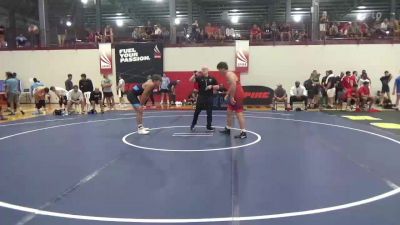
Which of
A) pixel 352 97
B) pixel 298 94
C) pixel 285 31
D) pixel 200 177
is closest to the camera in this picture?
pixel 200 177

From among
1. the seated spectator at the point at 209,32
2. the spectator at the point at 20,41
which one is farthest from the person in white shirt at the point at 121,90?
the spectator at the point at 20,41

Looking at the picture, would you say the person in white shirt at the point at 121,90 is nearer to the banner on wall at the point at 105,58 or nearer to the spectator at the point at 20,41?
the banner on wall at the point at 105,58

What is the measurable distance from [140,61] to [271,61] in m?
6.24

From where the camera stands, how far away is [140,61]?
1897cm

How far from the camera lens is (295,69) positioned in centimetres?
1844

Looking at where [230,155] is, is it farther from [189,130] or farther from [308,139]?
[189,130]

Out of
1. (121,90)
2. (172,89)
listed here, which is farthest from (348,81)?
(121,90)

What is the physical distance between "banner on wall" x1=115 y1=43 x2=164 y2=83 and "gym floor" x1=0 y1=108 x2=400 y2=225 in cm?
941

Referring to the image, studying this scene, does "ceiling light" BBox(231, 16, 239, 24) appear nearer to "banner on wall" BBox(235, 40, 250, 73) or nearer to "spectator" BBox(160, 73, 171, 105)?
"banner on wall" BBox(235, 40, 250, 73)

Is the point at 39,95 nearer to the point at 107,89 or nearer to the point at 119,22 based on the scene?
the point at 107,89

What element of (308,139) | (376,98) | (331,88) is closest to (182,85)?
(331,88)

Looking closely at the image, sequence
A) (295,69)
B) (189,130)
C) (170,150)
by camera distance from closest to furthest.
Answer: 1. (170,150)
2. (189,130)
3. (295,69)

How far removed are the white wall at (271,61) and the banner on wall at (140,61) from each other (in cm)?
43

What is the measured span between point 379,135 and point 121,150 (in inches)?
223
